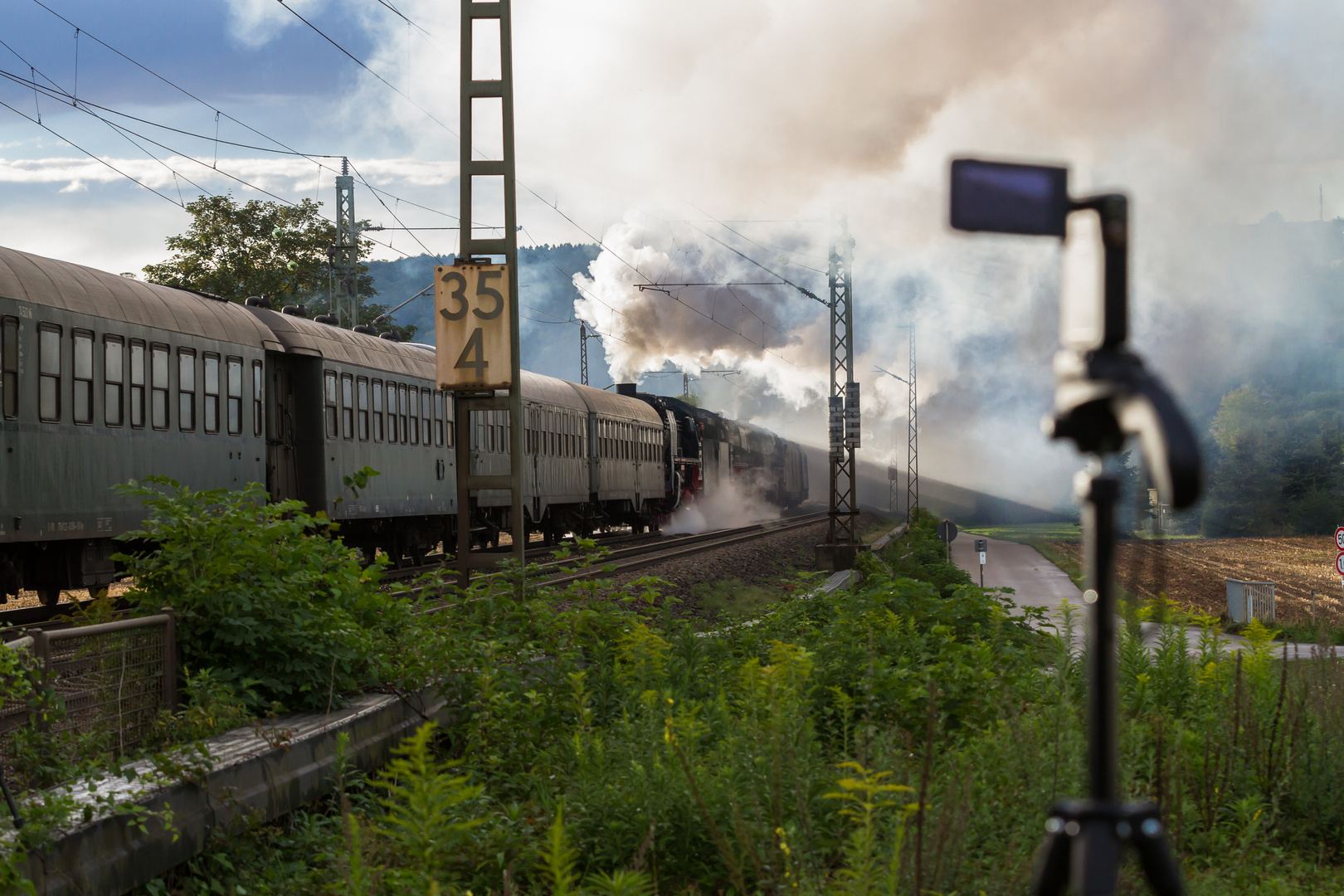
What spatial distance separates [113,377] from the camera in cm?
1336

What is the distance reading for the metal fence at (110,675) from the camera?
5523 mm

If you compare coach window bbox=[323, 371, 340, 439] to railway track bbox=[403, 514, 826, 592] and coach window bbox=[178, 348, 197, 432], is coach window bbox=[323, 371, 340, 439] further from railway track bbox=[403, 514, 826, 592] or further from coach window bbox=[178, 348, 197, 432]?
coach window bbox=[178, 348, 197, 432]

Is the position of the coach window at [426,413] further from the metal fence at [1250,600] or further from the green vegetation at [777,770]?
the metal fence at [1250,600]

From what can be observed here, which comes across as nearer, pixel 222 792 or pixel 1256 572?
pixel 222 792

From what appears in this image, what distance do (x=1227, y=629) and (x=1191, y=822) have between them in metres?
21.7

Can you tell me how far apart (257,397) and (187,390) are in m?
1.83

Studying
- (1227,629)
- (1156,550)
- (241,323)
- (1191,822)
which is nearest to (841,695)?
Answer: (1191,822)

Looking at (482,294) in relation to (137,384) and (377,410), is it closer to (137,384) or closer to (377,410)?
(137,384)

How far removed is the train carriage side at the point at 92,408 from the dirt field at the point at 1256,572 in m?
12.0

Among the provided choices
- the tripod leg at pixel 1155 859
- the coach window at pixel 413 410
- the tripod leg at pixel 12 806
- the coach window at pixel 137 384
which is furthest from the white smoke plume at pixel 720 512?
the tripod leg at pixel 1155 859

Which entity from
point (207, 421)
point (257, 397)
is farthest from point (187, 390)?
point (257, 397)

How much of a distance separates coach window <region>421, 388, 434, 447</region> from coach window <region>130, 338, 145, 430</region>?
8.65 m

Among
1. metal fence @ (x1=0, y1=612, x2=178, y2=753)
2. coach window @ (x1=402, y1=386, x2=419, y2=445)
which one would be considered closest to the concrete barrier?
metal fence @ (x1=0, y1=612, x2=178, y2=753)

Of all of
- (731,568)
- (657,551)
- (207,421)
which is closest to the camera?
(207,421)
